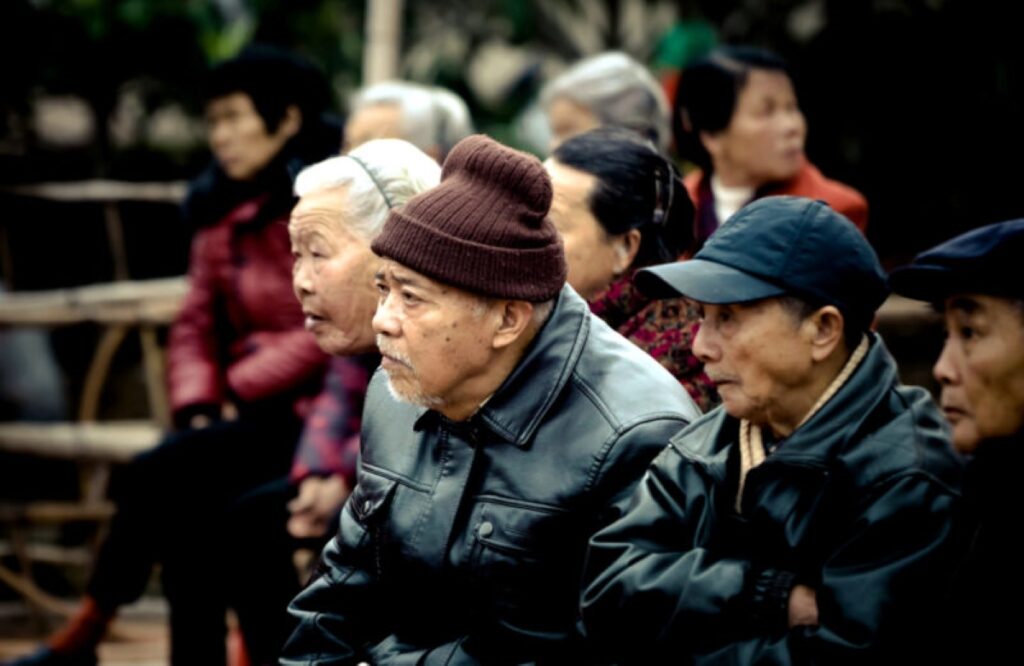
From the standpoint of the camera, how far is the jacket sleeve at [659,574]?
2.56 metres

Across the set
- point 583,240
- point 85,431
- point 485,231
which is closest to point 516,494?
point 485,231

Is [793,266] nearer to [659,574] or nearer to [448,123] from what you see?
[659,574]

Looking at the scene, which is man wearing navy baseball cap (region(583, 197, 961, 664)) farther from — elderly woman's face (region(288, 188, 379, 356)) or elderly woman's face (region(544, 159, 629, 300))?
elderly woman's face (region(288, 188, 379, 356))

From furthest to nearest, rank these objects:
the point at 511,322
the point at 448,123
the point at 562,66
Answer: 1. the point at 562,66
2. the point at 448,123
3. the point at 511,322

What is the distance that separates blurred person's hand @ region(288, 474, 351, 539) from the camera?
4305 mm

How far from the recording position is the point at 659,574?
262cm

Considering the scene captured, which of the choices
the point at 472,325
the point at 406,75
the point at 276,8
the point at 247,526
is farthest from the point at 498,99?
the point at 472,325

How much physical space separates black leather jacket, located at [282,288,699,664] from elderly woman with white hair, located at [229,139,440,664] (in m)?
0.82

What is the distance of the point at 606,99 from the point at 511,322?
9.13ft

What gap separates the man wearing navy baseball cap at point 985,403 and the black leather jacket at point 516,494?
23.4 inches

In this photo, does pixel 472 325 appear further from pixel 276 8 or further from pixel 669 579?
pixel 276 8

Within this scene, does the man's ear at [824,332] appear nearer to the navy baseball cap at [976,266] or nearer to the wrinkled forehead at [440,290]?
the navy baseball cap at [976,266]

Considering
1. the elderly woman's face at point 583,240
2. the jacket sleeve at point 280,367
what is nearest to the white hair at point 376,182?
the elderly woman's face at point 583,240

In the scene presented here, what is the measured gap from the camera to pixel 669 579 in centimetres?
260
